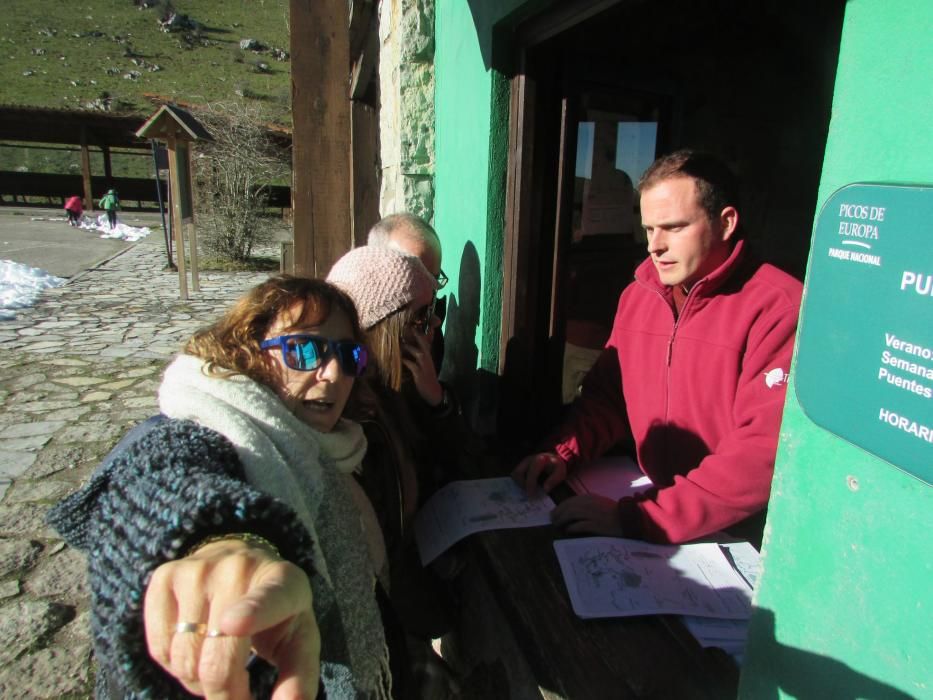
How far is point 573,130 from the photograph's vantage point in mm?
2186

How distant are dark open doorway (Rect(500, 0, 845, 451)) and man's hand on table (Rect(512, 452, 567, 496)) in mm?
449

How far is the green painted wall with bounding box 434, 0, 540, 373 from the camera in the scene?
2.22 metres

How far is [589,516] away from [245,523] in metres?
1.09

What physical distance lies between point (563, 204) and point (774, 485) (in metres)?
1.52

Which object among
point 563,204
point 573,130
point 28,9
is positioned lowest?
point 563,204

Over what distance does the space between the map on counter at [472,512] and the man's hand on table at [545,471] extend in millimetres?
34

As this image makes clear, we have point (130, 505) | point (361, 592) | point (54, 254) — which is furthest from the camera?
point (54, 254)

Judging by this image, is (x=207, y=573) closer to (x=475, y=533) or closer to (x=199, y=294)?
(x=475, y=533)

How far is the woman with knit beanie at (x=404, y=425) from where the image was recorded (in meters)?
1.67

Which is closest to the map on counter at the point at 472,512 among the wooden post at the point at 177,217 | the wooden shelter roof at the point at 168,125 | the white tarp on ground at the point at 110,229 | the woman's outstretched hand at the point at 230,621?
the woman's outstretched hand at the point at 230,621

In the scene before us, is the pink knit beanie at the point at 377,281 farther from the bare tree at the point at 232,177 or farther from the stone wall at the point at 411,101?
the bare tree at the point at 232,177

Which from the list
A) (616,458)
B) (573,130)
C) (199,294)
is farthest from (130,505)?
(199,294)

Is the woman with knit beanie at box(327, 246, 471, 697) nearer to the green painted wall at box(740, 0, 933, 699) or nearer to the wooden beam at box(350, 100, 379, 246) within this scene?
the green painted wall at box(740, 0, 933, 699)

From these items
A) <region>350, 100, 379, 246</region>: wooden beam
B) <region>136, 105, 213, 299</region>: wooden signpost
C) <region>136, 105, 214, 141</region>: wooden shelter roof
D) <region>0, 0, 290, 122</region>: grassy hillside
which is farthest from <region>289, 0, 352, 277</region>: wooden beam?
<region>0, 0, 290, 122</region>: grassy hillside
